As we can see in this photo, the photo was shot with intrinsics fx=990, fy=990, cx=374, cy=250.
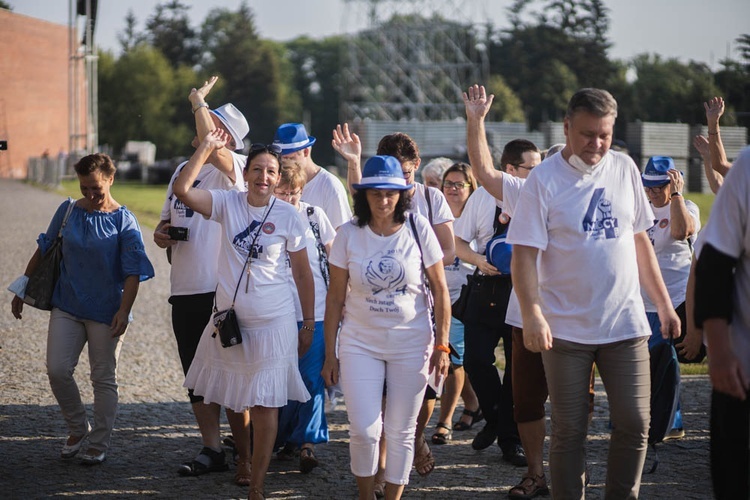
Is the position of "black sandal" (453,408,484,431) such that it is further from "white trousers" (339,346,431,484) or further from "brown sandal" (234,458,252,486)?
"white trousers" (339,346,431,484)

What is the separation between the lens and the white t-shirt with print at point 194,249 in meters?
6.27

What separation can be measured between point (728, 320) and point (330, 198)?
3.63 meters

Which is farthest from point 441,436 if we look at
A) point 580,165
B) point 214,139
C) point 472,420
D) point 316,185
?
point 580,165

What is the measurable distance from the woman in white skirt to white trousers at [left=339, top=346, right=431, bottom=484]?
0.60 metres

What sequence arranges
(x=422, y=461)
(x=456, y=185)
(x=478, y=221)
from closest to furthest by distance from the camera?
1. (x=422, y=461)
2. (x=478, y=221)
3. (x=456, y=185)

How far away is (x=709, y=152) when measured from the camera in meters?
6.67

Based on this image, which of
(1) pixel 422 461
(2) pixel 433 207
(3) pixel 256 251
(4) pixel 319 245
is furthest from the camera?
(4) pixel 319 245

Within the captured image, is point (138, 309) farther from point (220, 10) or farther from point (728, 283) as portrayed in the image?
point (220, 10)

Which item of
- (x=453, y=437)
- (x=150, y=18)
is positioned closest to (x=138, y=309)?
(x=453, y=437)

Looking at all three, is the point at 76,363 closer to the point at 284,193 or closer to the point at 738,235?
the point at 284,193

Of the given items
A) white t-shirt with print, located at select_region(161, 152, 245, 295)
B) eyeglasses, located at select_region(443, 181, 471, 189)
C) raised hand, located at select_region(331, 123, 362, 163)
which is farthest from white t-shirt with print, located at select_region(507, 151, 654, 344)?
eyeglasses, located at select_region(443, 181, 471, 189)

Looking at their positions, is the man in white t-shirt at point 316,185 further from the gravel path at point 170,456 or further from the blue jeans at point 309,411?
the gravel path at point 170,456

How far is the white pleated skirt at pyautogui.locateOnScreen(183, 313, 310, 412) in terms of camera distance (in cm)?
550

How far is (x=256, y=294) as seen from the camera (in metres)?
5.53
